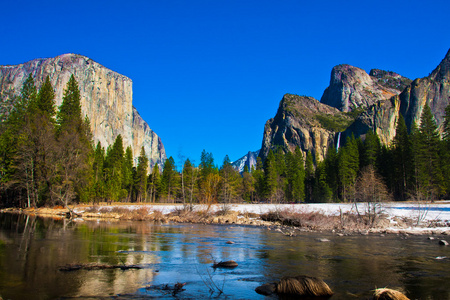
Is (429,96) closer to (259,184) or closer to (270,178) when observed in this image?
(259,184)

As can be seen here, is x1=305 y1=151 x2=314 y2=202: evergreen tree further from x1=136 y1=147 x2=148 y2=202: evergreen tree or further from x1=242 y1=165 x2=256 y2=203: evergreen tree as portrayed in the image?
x1=136 y1=147 x2=148 y2=202: evergreen tree

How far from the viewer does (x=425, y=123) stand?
2254 inches

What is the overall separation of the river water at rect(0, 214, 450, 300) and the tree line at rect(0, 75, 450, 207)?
13965 mm

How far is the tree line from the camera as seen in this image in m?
43.9

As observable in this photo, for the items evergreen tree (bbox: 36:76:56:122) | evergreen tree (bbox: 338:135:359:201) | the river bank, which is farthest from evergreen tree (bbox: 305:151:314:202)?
evergreen tree (bbox: 36:76:56:122)

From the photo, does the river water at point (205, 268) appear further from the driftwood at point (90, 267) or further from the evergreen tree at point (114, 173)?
the evergreen tree at point (114, 173)

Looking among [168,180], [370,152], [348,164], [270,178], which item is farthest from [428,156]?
[168,180]

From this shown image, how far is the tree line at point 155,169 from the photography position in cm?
4394

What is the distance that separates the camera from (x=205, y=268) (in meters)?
11.3

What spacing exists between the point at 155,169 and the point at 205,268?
87238 millimetres

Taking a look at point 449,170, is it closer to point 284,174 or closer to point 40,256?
point 284,174

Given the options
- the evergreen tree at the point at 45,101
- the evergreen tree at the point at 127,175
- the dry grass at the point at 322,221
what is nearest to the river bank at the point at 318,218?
the dry grass at the point at 322,221

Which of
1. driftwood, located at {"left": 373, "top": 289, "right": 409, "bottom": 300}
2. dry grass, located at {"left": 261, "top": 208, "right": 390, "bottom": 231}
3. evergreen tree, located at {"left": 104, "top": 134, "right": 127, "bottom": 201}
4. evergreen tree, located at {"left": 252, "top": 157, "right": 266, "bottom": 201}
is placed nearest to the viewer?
driftwood, located at {"left": 373, "top": 289, "right": 409, "bottom": 300}

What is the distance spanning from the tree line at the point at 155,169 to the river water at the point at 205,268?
45.8 ft
